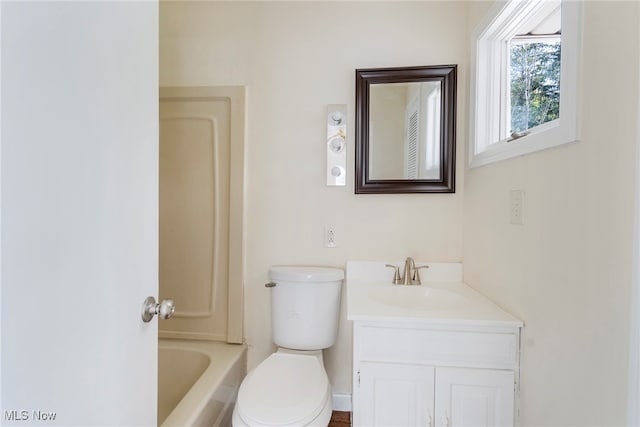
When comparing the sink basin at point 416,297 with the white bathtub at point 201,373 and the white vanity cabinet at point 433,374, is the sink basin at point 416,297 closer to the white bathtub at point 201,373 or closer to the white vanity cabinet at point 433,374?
the white vanity cabinet at point 433,374

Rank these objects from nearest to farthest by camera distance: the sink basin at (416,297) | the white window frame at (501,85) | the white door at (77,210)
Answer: the white door at (77,210) < the white window frame at (501,85) < the sink basin at (416,297)

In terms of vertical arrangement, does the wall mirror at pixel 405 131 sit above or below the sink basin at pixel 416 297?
above

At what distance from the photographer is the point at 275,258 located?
5.98ft

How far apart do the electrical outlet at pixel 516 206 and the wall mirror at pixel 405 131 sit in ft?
1.68

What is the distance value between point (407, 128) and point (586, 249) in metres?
1.09

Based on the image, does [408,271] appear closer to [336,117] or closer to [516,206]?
[516,206]

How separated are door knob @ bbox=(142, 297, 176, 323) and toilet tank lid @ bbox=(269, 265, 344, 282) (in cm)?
86

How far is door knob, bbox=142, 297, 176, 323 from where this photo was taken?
0.79 m

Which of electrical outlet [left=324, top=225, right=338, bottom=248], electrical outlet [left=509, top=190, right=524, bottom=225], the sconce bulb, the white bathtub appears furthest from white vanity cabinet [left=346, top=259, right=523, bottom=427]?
the sconce bulb

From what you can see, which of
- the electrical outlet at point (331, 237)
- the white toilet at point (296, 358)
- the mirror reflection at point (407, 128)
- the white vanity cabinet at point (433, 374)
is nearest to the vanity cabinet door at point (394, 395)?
the white vanity cabinet at point (433, 374)

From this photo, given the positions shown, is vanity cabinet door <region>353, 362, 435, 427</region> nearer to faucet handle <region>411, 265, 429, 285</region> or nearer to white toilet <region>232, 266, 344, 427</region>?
white toilet <region>232, 266, 344, 427</region>

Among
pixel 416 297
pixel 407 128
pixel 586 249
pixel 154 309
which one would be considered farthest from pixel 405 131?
pixel 154 309

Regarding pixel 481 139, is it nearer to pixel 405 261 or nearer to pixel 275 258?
pixel 405 261

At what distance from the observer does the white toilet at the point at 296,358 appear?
1119mm
